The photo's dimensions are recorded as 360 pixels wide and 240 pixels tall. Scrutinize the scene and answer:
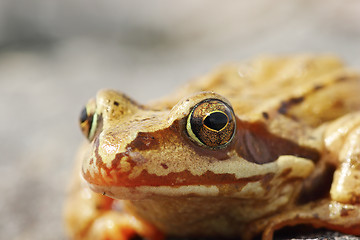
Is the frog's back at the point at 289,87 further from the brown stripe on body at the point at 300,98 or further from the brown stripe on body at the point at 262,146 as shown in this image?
the brown stripe on body at the point at 262,146

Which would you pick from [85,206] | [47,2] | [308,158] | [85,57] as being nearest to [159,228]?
[85,206]

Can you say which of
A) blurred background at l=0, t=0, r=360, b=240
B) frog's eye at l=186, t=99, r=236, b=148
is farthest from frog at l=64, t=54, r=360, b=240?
blurred background at l=0, t=0, r=360, b=240

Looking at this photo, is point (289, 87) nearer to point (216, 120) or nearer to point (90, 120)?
point (216, 120)

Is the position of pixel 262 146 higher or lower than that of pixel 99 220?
higher

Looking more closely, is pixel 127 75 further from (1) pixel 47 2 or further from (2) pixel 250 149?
(2) pixel 250 149

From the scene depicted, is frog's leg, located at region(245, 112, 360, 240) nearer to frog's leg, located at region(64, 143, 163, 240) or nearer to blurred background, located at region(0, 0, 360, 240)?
frog's leg, located at region(64, 143, 163, 240)

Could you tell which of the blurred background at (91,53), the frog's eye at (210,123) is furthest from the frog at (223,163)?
the blurred background at (91,53)

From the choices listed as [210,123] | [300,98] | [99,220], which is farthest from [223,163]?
[99,220]
